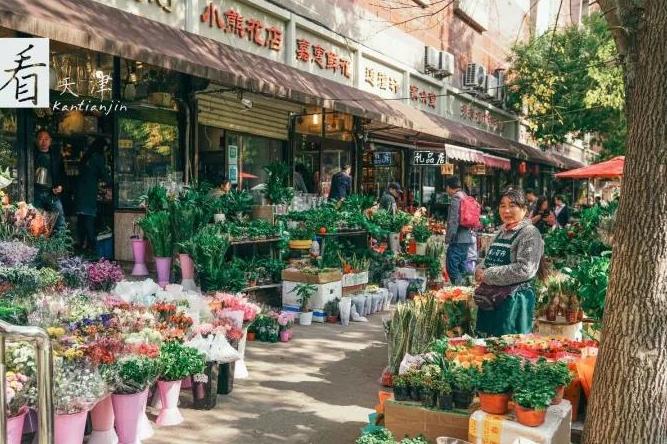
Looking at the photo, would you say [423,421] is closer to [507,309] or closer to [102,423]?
[507,309]

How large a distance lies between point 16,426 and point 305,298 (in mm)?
5348

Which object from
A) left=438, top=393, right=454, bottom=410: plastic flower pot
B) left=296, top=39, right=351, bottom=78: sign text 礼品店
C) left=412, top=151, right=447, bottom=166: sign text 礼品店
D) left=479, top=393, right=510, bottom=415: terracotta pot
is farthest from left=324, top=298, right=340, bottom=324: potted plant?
left=412, top=151, right=447, bottom=166: sign text 礼品店

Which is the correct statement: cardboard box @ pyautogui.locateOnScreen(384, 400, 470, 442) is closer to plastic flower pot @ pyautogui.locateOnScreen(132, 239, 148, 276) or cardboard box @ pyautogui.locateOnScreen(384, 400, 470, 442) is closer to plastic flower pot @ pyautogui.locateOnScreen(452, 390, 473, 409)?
plastic flower pot @ pyautogui.locateOnScreen(452, 390, 473, 409)

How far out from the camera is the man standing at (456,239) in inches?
392

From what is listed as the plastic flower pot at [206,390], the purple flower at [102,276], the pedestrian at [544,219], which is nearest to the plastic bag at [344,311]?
the purple flower at [102,276]

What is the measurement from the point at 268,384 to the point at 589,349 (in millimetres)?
2913

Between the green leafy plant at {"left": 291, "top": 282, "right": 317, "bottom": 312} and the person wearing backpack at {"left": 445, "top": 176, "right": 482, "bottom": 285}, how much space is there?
2475 mm

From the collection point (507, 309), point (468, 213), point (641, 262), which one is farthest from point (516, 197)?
point (468, 213)

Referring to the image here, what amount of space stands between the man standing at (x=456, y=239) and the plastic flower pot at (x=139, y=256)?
468cm

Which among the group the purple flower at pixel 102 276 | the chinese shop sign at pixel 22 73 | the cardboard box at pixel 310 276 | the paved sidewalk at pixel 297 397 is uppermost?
the chinese shop sign at pixel 22 73

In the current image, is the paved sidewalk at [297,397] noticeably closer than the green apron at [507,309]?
Yes

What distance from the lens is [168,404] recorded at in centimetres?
486

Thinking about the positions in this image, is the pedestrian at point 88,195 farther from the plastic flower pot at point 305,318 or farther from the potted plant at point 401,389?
the potted plant at point 401,389

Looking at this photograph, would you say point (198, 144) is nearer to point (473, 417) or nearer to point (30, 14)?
point (30, 14)
